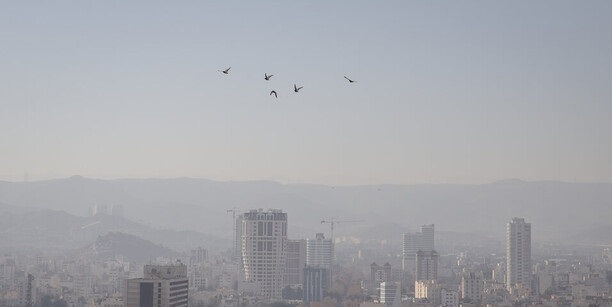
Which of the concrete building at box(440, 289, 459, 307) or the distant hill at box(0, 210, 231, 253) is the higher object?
the distant hill at box(0, 210, 231, 253)

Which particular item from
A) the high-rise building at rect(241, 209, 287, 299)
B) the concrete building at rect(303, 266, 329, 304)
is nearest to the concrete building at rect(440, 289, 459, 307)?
the concrete building at rect(303, 266, 329, 304)

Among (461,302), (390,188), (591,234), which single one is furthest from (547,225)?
(461,302)

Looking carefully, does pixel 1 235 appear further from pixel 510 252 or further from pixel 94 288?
pixel 510 252

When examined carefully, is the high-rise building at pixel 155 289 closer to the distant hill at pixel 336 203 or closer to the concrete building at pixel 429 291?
the concrete building at pixel 429 291

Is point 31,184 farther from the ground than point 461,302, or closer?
farther from the ground

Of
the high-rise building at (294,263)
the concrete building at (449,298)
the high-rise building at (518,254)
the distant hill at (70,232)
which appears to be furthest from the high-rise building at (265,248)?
the distant hill at (70,232)

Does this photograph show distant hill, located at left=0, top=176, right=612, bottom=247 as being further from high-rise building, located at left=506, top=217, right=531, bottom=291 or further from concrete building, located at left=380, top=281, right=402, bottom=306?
concrete building, located at left=380, top=281, right=402, bottom=306

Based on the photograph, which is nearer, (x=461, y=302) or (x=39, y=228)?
(x=461, y=302)
